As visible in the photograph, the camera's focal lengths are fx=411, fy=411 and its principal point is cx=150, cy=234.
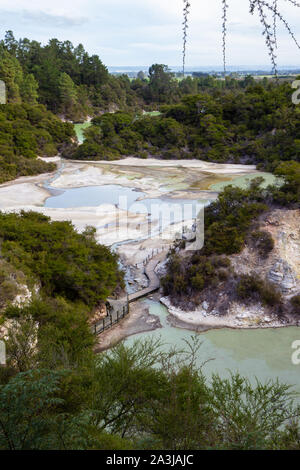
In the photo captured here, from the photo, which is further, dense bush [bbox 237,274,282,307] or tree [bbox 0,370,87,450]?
dense bush [bbox 237,274,282,307]

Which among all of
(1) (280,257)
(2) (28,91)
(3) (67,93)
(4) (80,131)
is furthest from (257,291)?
(3) (67,93)

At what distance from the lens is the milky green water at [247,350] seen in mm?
14414

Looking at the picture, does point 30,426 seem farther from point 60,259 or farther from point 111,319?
point 60,259

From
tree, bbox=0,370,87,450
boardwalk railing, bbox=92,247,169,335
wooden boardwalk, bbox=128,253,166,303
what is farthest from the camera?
wooden boardwalk, bbox=128,253,166,303

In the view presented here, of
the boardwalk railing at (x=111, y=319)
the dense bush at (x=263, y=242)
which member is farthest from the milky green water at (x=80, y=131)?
the boardwalk railing at (x=111, y=319)

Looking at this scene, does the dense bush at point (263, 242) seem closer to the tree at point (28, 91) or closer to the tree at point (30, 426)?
the tree at point (30, 426)

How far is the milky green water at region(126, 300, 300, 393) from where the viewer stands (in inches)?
567

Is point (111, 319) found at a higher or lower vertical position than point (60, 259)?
lower

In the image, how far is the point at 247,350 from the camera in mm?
16000

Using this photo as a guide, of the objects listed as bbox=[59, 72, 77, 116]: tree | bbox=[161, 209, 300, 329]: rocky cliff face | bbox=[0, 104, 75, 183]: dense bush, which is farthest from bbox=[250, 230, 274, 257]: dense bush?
bbox=[59, 72, 77, 116]: tree

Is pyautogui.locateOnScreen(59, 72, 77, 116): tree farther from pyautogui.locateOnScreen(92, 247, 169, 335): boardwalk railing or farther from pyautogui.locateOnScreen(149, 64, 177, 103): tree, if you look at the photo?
pyautogui.locateOnScreen(92, 247, 169, 335): boardwalk railing

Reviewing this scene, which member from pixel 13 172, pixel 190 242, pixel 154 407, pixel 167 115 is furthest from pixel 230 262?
pixel 167 115

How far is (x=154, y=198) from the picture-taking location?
37719 millimetres
